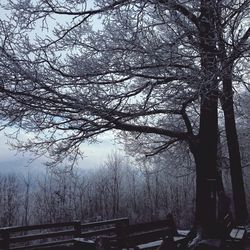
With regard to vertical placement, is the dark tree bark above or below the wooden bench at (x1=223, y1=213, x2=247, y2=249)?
above

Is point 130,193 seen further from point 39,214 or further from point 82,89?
point 82,89

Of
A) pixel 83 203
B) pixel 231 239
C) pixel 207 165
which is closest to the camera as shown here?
pixel 231 239

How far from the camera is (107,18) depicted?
698 cm

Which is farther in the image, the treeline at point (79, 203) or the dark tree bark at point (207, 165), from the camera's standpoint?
the treeline at point (79, 203)

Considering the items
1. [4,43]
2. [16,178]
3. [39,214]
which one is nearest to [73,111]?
[4,43]

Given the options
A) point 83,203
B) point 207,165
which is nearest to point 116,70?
point 207,165

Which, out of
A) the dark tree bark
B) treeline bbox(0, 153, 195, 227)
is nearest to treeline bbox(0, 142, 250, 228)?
treeline bbox(0, 153, 195, 227)

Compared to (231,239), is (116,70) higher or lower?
higher

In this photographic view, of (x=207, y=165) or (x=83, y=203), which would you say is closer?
(x=207, y=165)

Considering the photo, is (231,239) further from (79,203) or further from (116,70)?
(79,203)

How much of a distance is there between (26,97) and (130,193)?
2863 cm

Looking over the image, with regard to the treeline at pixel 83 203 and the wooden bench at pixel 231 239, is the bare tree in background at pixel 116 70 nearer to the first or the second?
the wooden bench at pixel 231 239

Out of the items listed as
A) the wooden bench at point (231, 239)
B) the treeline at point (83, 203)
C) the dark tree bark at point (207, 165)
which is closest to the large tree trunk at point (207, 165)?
the dark tree bark at point (207, 165)

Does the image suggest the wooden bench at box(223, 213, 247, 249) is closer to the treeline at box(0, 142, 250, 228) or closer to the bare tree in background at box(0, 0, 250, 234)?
the bare tree in background at box(0, 0, 250, 234)
